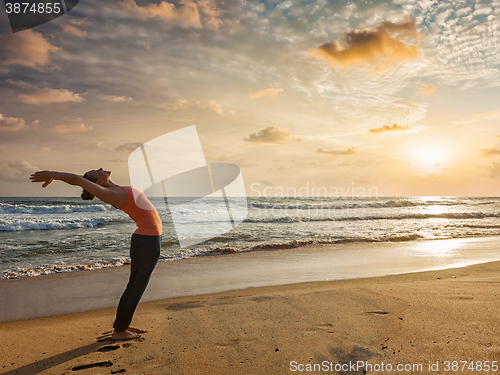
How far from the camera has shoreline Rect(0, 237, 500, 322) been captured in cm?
500

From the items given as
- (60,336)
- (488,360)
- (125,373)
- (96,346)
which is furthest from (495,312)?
(60,336)

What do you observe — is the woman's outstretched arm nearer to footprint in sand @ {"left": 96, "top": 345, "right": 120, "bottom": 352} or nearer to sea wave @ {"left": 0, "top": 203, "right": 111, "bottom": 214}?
footprint in sand @ {"left": 96, "top": 345, "right": 120, "bottom": 352}

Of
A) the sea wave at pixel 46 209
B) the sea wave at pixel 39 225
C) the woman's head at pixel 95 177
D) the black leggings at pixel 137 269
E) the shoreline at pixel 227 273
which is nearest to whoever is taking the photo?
the woman's head at pixel 95 177

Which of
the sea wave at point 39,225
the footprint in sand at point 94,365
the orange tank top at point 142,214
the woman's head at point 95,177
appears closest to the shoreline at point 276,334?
the footprint in sand at point 94,365

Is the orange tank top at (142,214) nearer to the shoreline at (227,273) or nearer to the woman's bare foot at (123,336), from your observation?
the woman's bare foot at (123,336)

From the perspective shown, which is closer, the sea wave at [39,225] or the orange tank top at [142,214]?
the orange tank top at [142,214]

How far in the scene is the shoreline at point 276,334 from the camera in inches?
98.9

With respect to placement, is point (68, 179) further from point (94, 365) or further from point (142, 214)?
point (94, 365)

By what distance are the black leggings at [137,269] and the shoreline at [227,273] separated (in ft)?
6.46

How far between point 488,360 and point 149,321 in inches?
137

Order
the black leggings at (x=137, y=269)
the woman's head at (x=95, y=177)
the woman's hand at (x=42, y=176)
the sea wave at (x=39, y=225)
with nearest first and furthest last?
the woman's hand at (x=42, y=176) < the woman's head at (x=95, y=177) < the black leggings at (x=137, y=269) < the sea wave at (x=39, y=225)

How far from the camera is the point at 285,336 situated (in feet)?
9.78

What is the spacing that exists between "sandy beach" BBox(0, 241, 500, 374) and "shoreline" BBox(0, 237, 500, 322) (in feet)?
2.54

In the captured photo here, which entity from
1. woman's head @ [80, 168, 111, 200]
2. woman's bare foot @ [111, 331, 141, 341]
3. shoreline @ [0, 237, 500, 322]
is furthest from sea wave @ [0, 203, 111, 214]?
woman's head @ [80, 168, 111, 200]
